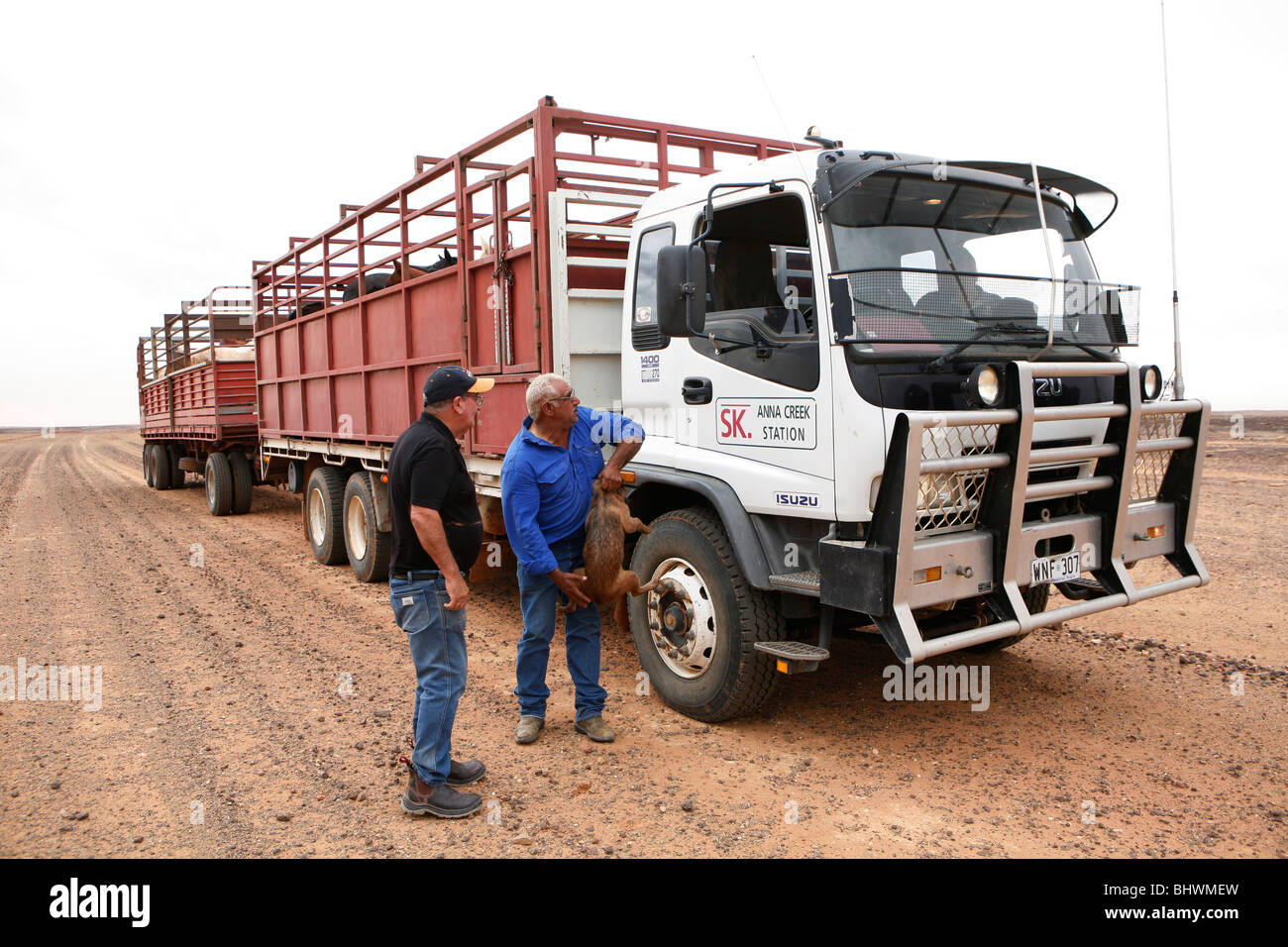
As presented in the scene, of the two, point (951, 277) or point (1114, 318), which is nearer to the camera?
point (951, 277)

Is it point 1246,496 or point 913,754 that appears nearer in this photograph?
point 913,754

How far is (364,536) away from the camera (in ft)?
27.0

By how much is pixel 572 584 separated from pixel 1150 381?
9.95 feet

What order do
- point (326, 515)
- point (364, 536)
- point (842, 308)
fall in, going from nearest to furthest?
point (842, 308)
point (364, 536)
point (326, 515)

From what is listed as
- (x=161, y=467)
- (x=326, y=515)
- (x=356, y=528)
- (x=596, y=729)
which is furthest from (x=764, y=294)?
(x=161, y=467)

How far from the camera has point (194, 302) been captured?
15.0 meters

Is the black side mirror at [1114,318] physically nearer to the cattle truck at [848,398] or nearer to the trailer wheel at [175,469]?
the cattle truck at [848,398]

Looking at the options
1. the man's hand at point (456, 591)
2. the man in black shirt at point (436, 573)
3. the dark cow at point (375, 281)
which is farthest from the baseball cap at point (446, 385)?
the dark cow at point (375, 281)

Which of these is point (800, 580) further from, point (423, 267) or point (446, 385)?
point (423, 267)

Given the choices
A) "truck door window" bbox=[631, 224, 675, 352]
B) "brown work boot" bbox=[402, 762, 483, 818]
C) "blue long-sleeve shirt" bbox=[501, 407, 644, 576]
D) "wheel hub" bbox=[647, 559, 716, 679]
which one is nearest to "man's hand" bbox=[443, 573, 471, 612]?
"blue long-sleeve shirt" bbox=[501, 407, 644, 576]

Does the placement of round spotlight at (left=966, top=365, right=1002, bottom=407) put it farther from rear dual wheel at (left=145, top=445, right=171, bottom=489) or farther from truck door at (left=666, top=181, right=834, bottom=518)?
rear dual wheel at (left=145, top=445, right=171, bottom=489)

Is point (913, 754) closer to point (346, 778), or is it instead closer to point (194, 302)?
point (346, 778)
